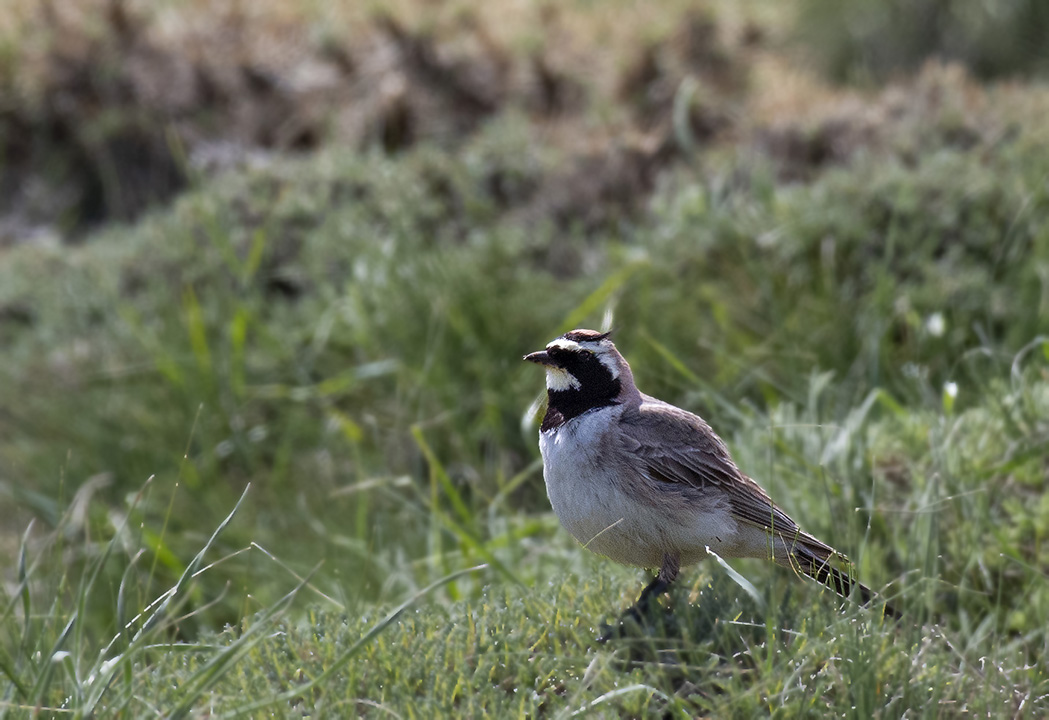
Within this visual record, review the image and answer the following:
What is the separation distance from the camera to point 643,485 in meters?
3.56

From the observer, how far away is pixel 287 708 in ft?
9.47

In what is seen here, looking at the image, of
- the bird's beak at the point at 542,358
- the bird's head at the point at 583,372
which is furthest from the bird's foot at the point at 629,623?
the bird's beak at the point at 542,358

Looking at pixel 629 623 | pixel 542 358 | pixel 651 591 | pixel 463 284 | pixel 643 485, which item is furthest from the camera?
pixel 463 284

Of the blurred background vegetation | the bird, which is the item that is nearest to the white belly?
the bird

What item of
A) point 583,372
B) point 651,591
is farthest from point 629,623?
point 583,372

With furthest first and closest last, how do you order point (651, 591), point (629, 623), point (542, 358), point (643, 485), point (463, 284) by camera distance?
point (463, 284) → point (542, 358) → point (643, 485) → point (651, 591) → point (629, 623)

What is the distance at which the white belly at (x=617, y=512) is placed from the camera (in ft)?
11.5

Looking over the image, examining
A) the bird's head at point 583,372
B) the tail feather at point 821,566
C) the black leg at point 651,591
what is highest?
the bird's head at point 583,372

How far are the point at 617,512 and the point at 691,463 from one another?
348 millimetres

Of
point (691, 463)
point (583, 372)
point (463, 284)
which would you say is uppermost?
point (583, 372)

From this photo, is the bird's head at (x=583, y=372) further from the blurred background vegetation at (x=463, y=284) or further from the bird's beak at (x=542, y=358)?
the blurred background vegetation at (x=463, y=284)

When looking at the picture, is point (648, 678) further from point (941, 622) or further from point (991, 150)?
point (991, 150)

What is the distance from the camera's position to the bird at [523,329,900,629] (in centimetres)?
352

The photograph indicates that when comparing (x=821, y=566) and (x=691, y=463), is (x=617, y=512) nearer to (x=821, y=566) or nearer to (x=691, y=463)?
(x=691, y=463)
